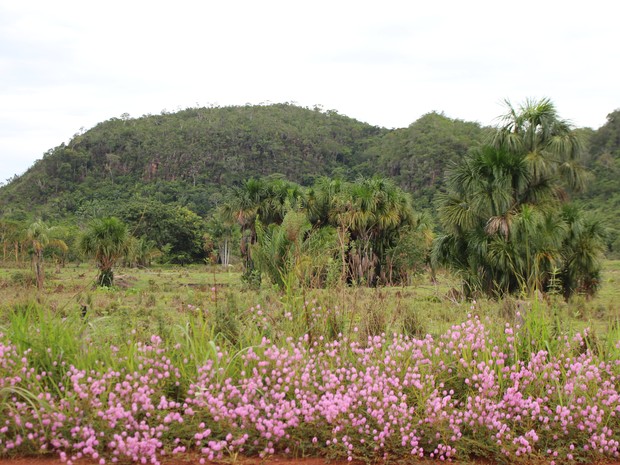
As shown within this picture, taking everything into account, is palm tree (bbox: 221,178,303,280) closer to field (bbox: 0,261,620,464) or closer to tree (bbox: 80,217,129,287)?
tree (bbox: 80,217,129,287)

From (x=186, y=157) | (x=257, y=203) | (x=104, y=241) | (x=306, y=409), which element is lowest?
(x=306, y=409)

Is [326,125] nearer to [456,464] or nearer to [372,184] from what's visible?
[372,184]

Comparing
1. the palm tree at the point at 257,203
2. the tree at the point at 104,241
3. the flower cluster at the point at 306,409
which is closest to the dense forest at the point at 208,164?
the palm tree at the point at 257,203

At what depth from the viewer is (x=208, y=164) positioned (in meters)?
130

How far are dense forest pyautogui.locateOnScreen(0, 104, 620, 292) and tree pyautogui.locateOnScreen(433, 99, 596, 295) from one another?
1438 inches

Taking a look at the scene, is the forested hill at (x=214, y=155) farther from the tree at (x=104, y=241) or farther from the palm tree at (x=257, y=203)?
the tree at (x=104, y=241)

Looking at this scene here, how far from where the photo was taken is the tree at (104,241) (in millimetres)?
31953

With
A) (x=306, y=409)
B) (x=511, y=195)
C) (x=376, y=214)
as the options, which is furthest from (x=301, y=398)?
(x=376, y=214)

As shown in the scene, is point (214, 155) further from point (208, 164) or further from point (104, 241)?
point (104, 241)

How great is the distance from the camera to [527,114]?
24531 millimetres

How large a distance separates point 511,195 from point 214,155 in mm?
112716

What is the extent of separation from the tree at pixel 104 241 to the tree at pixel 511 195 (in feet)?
53.7

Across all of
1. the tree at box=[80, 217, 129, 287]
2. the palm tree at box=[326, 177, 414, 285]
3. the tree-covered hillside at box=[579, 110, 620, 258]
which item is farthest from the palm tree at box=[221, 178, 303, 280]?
the tree-covered hillside at box=[579, 110, 620, 258]

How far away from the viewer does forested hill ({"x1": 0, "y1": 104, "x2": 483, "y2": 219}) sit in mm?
104812
